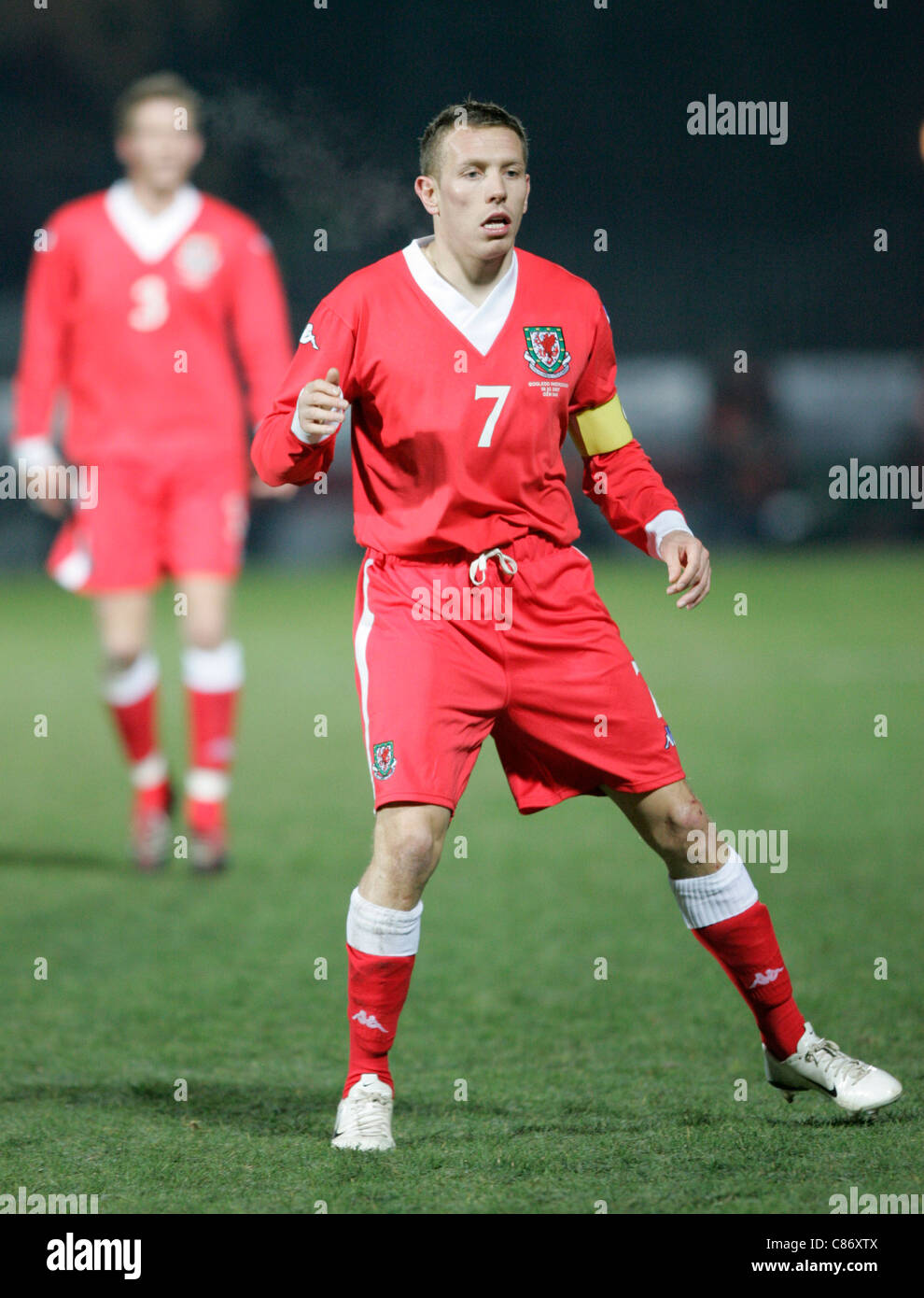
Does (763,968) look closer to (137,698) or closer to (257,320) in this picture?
(137,698)

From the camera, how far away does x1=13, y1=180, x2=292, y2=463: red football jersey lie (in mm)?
5879

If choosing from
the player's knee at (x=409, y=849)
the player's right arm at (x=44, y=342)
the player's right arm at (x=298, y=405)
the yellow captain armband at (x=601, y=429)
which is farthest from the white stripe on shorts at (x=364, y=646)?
the player's right arm at (x=44, y=342)

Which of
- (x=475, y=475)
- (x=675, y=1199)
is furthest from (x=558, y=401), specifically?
(x=675, y=1199)

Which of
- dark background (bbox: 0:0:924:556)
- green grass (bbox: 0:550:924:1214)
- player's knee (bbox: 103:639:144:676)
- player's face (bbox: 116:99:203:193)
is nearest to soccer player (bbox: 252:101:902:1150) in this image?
green grass (bbox: 0:550:924:1214)

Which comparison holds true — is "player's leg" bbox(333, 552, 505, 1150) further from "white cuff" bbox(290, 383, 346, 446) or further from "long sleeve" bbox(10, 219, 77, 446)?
"long sleeve" bbox(10, 219, 77, 446)

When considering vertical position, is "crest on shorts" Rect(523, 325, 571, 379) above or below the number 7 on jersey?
above

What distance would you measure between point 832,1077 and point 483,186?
5.63ft

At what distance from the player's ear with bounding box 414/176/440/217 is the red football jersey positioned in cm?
291

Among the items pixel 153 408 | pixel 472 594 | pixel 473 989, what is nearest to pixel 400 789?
pixel 472 594

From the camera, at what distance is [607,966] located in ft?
14.3

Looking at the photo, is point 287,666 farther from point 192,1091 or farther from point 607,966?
point 192,1091

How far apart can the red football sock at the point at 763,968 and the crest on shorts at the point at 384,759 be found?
67 centimetres

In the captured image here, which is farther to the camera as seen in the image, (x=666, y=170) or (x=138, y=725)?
(x=666, y=170)

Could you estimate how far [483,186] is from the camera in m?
2.87
